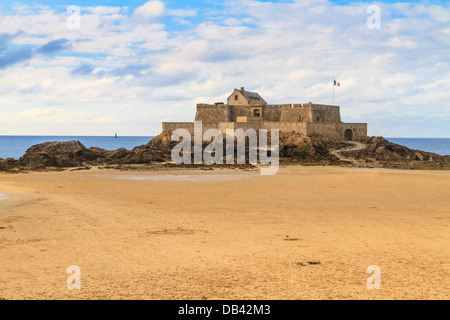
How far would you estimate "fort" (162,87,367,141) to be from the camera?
46.8 meters

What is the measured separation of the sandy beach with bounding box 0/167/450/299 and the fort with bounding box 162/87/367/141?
26541 mm

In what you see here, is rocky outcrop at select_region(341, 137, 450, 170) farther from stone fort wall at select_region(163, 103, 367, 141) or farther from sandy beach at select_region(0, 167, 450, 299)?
sandy beach at select_region(0, 167, 450, 299)

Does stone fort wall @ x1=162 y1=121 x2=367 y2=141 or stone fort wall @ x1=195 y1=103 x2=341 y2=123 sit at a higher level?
stone fort wall @ x1=195 y1=103 x2=341 y2=123

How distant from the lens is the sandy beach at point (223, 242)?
7.28m

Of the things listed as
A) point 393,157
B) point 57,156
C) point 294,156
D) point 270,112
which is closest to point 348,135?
point 270,112

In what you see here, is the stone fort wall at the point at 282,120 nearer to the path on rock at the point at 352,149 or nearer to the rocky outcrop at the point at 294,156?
the rocky outcrop at the point at 294,156

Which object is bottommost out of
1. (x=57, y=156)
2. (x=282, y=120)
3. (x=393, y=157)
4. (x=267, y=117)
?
(x=393, y=157)

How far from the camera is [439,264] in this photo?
8.54m

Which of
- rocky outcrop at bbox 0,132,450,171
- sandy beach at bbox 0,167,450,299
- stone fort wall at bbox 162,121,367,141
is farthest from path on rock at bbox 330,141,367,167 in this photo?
sandy beach at bbox 0,167,450,299

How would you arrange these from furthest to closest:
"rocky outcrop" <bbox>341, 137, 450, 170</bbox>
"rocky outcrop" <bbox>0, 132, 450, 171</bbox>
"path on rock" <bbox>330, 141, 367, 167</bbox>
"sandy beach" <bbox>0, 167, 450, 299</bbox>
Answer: "path on rock" <bbox>330, 141, 367, 167</bbox>, "rocky outcrop" <bbox>341, 137, 450, 170</bbox>, "rocky outcrop" <bbox>0, 132, 450, 171</bbox>, "sandy beach" <bbox>0, 167, 450, 299</bbox>

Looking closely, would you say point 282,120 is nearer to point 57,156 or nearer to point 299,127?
point 299,127

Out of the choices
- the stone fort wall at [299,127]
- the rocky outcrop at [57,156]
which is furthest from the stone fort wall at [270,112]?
the rocky outcrop at [57,156]

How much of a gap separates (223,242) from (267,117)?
4259cm

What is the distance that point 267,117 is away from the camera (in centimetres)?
5222
